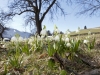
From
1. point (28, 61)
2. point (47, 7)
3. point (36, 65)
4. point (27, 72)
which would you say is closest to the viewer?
point (27, 72)

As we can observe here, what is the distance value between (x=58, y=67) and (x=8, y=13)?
813 inches

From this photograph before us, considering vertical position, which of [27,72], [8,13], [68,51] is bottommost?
[27,72]

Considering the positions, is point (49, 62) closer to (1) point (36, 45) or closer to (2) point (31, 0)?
(1) point (36, 45)

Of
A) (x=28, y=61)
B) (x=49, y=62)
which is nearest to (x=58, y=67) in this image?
(x=49, y=62)

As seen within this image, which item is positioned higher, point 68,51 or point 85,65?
point 68,51

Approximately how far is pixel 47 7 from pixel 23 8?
297cm

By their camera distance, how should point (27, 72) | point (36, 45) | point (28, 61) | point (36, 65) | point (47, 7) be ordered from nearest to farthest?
point (27, 72) < point (36, 65) < point (28, 61) < point (36, 45) < point (47, 7)

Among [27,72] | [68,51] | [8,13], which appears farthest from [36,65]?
[8,13]

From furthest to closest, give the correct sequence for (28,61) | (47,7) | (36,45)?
1. (47,7)
2. (36,45)
3. (28,61)

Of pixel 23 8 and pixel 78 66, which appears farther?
pixel 23 8

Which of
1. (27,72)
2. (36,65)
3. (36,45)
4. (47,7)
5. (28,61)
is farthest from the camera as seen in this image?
(47,7)

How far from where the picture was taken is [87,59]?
4.24 metres

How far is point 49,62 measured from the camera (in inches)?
140

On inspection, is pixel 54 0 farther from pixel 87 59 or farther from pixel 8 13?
pixel 87 59
